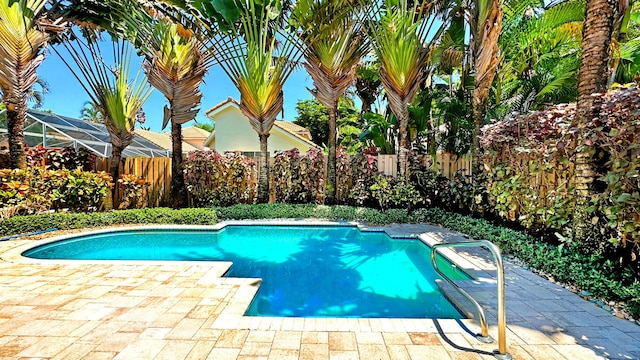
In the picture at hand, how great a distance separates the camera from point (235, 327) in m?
3.41

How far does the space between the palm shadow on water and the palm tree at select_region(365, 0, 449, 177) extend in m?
4.39

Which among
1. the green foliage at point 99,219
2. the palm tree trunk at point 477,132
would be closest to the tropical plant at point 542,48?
the palm tree trunk at point 477,132

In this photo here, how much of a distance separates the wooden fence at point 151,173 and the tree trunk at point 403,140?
28.5ft

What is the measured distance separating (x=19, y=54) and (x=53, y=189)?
3.72 metres

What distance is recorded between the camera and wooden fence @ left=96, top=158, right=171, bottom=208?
38.6 feet

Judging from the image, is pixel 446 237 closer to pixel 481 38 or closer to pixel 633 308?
pixel 633 308

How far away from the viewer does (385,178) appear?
10664mm

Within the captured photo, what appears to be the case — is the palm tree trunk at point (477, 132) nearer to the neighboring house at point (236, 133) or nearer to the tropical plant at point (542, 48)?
the tropical plant at point (542, 48)

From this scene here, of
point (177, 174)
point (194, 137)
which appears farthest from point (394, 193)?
point (194, 137)

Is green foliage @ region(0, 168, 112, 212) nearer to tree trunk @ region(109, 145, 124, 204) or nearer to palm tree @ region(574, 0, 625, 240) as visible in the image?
tree trunk @ region(109, 145, 124, 204)

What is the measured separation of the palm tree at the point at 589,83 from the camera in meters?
4.55

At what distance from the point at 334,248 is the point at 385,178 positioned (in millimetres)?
3941

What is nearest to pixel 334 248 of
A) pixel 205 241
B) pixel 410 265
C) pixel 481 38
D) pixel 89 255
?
pixel 410 265

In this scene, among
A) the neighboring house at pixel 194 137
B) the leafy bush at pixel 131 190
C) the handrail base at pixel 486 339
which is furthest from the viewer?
the neighboring house at pixel 194 137
